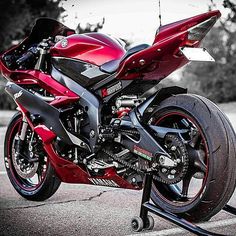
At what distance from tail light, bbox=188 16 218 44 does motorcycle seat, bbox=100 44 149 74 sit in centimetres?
39

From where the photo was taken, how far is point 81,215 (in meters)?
3.99

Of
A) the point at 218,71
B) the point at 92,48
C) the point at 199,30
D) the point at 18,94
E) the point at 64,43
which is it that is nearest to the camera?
the point at 199,30

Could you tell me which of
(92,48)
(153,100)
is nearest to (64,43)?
(92,48)

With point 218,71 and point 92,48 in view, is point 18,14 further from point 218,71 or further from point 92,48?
point 92,48

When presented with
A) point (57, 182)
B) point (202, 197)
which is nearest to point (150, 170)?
point (202, 197)

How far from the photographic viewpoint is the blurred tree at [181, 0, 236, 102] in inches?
940

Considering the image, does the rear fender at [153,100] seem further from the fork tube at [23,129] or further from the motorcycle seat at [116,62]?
the fork tube at [23,129]

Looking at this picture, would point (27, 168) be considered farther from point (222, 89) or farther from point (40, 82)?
point (222, 89)

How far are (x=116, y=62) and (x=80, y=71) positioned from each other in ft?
1.37

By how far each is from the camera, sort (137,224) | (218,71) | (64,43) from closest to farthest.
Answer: (137,224) → (64,43) → (218,71)

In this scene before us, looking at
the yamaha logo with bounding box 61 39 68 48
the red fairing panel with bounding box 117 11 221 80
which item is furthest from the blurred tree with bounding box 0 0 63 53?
the red fairing panel with bounding box 117 11 221 80

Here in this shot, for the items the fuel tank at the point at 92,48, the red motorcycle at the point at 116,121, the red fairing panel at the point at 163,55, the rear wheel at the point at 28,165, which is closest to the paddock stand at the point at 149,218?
the red motorcycle at the point at 116,121

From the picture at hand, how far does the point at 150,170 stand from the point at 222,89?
21.1m

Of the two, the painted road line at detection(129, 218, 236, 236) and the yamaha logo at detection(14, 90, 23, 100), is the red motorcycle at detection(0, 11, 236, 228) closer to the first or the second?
the yamaha logo at detection(14, 90, 23, 100)
